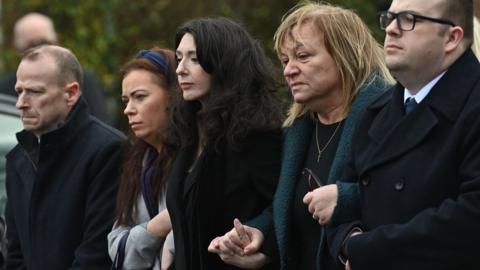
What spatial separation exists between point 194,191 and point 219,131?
0.28 m

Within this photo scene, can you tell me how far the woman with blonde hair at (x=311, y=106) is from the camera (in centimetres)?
523

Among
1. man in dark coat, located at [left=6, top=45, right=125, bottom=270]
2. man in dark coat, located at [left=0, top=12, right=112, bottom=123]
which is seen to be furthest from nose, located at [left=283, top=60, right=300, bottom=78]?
man in dark coat, located at [left=0, top=12, right=112, bottom=123]

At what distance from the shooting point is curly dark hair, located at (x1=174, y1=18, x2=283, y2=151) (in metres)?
5.51

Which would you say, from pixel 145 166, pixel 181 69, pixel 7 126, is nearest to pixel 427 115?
pixel 181 69

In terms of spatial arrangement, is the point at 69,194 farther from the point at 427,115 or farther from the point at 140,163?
the point at 427,115

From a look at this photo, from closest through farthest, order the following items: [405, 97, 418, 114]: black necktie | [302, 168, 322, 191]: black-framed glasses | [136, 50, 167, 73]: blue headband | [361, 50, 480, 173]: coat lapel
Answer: [361, 50, 480, 173]: coat lapel → [405, 97, 418, 114]: black necktie → [302, 168, 322, 191]: black-framed glasses → [136, 50, 167, 73]: blue headband

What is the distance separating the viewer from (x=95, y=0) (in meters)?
13.9

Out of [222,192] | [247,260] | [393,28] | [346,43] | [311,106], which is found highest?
[393,28]

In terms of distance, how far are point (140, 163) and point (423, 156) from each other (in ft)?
6.78

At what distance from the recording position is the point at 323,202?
4.78m

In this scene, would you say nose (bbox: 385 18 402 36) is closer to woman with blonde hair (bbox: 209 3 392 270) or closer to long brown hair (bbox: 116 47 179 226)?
woman with blonde hair (bbox: 209 3 392 270)

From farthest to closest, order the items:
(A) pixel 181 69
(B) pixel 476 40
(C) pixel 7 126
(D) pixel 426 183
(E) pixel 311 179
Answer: (C) pixel 7 126 < (A) pixel 181 69 < (E) pixel 311 179 < (B) pixel 476 40 < (D) pixel 426 183

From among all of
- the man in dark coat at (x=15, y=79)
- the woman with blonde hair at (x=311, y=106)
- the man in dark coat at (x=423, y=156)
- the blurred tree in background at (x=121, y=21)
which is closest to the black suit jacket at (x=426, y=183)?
the man in dark coat at (x=423, y=156)

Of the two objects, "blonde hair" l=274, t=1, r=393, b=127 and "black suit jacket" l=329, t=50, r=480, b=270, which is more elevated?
"blonde hair" l=274, t=1, r=393, b=127
